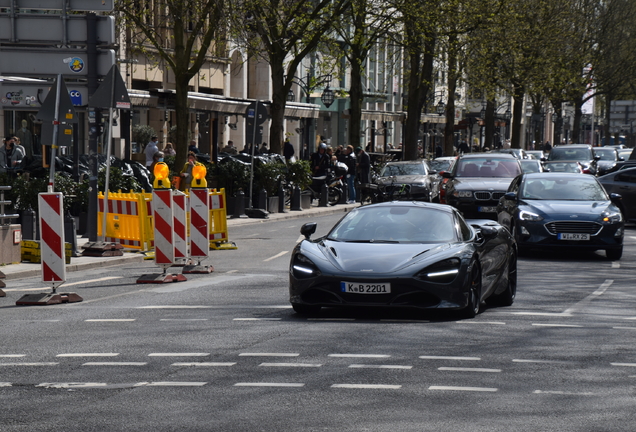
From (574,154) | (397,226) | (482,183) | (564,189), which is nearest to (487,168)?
(482,183)

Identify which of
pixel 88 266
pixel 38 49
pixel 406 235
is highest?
pixel 38 49

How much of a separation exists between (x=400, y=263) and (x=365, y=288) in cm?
43

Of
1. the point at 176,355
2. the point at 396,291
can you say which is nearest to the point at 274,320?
the point at 396,291

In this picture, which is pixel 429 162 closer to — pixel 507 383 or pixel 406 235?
pixel 406 235

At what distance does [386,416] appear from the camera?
6.66 m

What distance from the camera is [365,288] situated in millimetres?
11016

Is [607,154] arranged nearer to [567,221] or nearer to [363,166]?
[363,166]

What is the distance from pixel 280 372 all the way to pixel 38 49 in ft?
42.6

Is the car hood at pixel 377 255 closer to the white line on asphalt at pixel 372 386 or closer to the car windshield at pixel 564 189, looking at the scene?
the white line on asphalt at pixel 372 386

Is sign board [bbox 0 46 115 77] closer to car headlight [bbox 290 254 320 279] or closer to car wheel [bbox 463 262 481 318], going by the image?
car headlight [bbox 290 254 320 279]

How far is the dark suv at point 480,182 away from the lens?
27812mm

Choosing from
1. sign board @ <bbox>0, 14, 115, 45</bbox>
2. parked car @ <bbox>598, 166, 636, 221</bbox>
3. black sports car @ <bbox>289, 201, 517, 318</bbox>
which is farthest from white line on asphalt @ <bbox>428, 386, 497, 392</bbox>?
parked car @ <bbox>598, 166, 636, 221</bbox>

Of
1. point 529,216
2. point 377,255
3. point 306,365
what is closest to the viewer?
point 306,365

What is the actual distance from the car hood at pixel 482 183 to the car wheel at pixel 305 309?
651 inches
